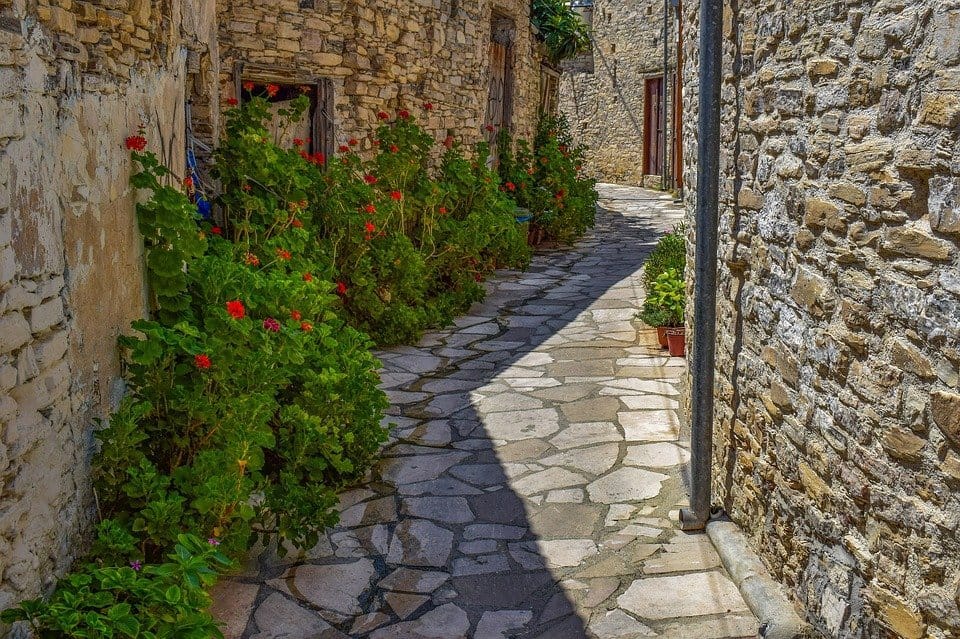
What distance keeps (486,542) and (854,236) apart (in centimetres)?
213

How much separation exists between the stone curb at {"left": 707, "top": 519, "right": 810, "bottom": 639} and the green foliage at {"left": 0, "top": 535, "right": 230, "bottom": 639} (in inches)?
74.3

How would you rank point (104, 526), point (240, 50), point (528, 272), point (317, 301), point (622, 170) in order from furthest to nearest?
1. point (622, 170)
2. point (528, 272)
3. point (240, 50)
4. point (317, 301)
5. point (104, 526)

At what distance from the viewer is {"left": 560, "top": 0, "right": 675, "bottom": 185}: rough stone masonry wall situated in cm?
2017

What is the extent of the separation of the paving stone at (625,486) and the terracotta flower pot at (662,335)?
2.38 metres

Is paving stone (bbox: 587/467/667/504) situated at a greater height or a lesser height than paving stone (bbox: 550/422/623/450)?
lesser

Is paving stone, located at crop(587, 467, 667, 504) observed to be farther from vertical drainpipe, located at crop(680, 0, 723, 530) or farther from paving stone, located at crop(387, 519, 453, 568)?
paving stone, located at crop(387, 519, 453, 568)

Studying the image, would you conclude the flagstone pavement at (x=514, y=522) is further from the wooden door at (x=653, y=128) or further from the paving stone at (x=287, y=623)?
the wooden door at (x=653, y=128)

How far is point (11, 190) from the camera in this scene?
8.45 feet

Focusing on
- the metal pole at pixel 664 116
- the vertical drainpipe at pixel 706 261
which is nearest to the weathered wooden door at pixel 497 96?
the metal pole at pixel 664 116

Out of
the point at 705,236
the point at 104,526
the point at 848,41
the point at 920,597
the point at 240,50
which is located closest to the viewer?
the point at 920,597

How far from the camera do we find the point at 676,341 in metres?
6.93

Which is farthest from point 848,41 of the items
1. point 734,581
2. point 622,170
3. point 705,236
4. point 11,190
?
point 622,170

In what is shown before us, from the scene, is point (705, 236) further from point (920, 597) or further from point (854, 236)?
point (920, 597)

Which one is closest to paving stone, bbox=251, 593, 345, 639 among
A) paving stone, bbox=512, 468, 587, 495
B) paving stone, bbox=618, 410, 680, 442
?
paving stone, bbox=512, 468, 587, 495
